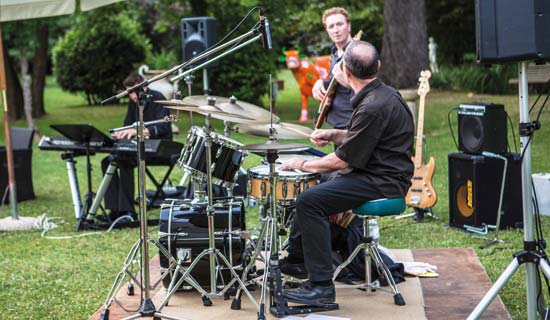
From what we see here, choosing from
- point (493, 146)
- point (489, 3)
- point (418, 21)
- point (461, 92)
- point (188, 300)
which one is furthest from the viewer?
point (461, 92)

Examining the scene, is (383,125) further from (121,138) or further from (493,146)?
(121,138)

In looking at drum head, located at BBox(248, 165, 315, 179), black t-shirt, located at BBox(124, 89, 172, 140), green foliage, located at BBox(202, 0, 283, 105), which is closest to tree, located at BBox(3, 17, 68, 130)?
green foliage, located at BBox(202, 0, 283, 105)

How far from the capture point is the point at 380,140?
17.1ft

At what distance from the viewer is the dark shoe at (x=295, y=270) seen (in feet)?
19.2

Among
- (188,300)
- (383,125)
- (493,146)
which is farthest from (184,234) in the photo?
(493,146)

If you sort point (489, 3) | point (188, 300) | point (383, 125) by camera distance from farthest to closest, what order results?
point (188, 300) < point (383, 125) < point (489, 3)

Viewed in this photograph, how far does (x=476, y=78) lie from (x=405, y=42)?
17.9ft

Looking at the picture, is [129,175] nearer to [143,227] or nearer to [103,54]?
[143,227]

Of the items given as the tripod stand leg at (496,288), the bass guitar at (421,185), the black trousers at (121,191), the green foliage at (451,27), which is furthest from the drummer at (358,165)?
the green foliage at (451,27)

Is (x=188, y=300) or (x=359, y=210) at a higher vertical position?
(x=359, y=210)

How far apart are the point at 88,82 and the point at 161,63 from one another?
89.3 inches

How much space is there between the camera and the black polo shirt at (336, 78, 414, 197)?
202 inches

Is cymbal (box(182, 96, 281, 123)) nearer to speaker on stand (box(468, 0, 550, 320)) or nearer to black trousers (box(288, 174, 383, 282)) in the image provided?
black trousers (box(288, 174, 383, 282))

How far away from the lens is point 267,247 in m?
5.43
